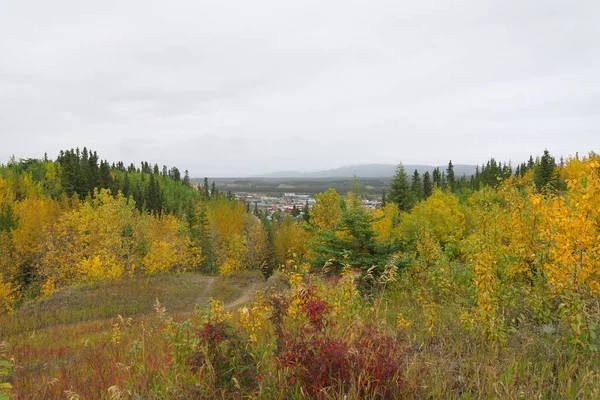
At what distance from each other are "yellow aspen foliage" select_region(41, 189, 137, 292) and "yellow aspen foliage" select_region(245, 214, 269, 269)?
50.2ft

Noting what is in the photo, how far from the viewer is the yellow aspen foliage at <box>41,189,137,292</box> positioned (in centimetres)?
3137

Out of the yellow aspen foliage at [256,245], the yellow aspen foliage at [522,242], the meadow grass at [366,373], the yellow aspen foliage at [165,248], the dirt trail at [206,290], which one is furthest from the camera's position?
the yellow aspen foliage at [256,245]

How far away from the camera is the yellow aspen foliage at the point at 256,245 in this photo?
A: 4678cm

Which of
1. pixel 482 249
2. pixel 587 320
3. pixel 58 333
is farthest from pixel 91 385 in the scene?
pixel 58 333

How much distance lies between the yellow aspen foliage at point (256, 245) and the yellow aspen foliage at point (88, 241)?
15297 millimetres

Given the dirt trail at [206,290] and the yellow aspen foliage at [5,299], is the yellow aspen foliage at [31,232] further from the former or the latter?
the dirt trail at [206,290]

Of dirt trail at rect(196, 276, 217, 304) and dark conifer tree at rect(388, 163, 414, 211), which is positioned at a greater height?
dark conifer tree at rect(388, 163, 414, 211)

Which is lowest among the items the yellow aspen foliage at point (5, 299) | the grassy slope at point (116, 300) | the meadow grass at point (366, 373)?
the yellow aspen foliage at point (5, 299)

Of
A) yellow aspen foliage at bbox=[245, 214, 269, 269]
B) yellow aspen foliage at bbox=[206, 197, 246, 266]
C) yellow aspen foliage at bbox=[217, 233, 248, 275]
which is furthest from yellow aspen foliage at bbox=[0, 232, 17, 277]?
yellow aspen foliage at bbox=[245, 214, 269, 269]

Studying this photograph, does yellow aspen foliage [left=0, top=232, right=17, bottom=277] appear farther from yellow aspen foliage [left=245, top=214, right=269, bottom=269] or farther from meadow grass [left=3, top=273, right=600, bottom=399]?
meadow grass [left=3, top=273, right=600, bottom=399]

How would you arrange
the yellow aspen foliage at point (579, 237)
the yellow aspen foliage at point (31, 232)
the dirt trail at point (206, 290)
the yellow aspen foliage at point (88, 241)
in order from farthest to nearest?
the yellow aspen foliage at point (31, 232), the yellow aspen foliage at point (88, 241), the dirt trail at point (206, 290), the yellow aspen foliage at point (579, 237)

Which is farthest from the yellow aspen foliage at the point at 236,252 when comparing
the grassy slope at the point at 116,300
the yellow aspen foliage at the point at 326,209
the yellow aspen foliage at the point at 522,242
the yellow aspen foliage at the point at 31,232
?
the yellow aspen foliage at the point at 522,242

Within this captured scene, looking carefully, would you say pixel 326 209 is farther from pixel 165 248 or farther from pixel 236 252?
pixel 236 252

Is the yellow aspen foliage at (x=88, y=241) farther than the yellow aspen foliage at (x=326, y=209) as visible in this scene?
No
